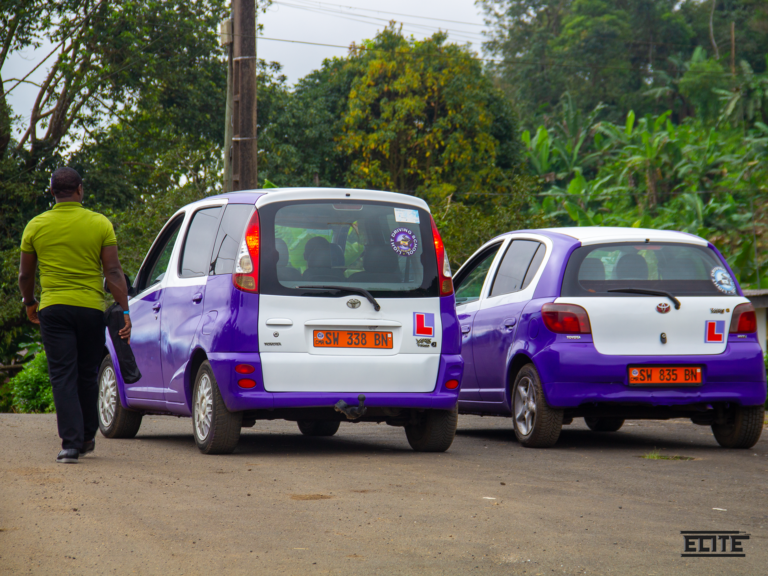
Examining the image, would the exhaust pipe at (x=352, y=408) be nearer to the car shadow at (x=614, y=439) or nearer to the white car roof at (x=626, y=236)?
the car shadow at (x=614, y=439)

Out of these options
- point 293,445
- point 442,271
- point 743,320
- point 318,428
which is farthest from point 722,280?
point 318,428

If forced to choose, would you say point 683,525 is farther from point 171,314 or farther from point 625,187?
point 625,187

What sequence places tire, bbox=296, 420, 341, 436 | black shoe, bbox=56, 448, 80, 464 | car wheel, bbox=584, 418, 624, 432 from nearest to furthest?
black shoe, bbox=56, 448, 80, 464 → tire, bbox=296, 420, 341, 436 → car wheel, bbox=584, 418, 624, 432

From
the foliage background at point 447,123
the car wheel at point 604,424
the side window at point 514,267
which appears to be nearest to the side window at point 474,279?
the side window at point 514,267

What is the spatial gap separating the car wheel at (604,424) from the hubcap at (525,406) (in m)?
2.22

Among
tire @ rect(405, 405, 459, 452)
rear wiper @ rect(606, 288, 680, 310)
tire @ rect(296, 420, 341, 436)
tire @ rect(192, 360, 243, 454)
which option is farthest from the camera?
tire @ rect(296, 420, 341, 436)

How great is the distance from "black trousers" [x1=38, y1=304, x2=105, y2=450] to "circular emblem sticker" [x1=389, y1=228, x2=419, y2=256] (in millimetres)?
2094

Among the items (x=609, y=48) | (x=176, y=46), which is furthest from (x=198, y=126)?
(x=609, y=48)

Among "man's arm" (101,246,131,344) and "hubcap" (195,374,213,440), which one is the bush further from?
"man's arm" (101,246,131,344)

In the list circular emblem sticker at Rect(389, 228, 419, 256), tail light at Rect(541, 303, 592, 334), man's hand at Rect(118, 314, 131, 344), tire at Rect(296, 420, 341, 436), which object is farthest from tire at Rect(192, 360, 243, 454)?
tail light at Rect(541, 303, 592, 334)

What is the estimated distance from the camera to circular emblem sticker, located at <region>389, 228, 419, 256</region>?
7.59 m

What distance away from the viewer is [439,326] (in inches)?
299

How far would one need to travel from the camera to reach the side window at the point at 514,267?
350 inches

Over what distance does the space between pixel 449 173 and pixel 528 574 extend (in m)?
32.8
